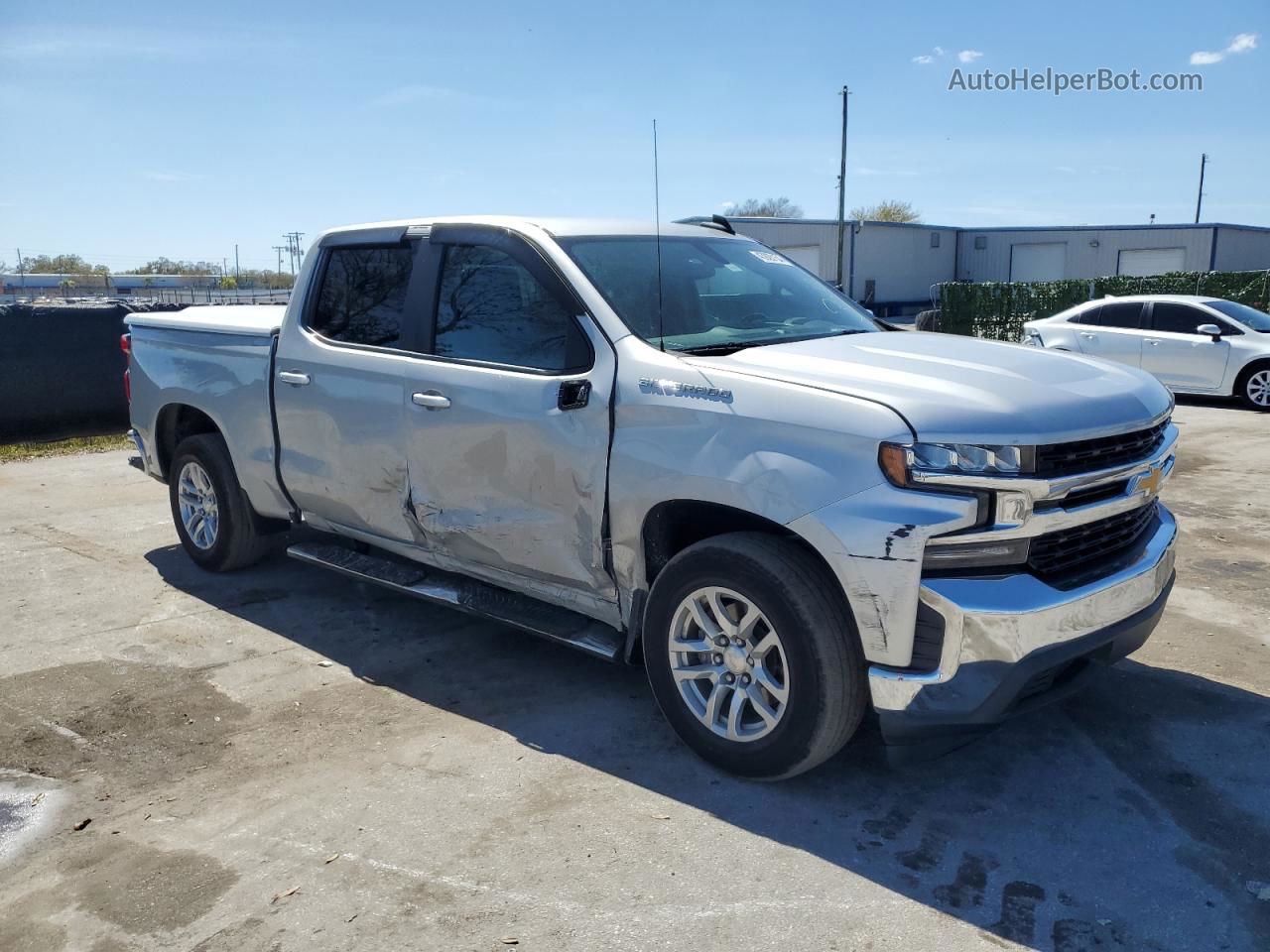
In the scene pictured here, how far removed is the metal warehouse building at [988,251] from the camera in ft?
140

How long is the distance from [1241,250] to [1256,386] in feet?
117

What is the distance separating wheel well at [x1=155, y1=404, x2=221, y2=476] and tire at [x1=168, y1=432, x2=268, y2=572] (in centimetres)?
12

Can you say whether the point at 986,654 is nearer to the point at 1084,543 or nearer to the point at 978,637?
the point at 978,637

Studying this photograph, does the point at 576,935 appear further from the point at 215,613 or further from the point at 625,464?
the point at 215,613

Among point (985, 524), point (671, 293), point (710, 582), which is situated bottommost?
point (710, 582)

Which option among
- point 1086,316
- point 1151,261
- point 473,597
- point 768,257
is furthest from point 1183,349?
point 1151,261

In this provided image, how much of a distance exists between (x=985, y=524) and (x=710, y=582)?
0.91m

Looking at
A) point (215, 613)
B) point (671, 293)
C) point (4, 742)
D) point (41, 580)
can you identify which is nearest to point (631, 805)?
point (671, 293)

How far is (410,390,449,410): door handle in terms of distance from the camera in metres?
4.38

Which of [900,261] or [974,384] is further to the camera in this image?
[900,261]

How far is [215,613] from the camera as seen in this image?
554 centimetres

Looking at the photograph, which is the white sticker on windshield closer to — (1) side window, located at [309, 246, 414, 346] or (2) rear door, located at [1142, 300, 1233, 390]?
(1) side window, located at [309, 246, 414, 346]

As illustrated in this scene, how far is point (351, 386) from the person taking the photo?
15.8ft

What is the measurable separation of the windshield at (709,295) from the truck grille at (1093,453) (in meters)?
1.23
